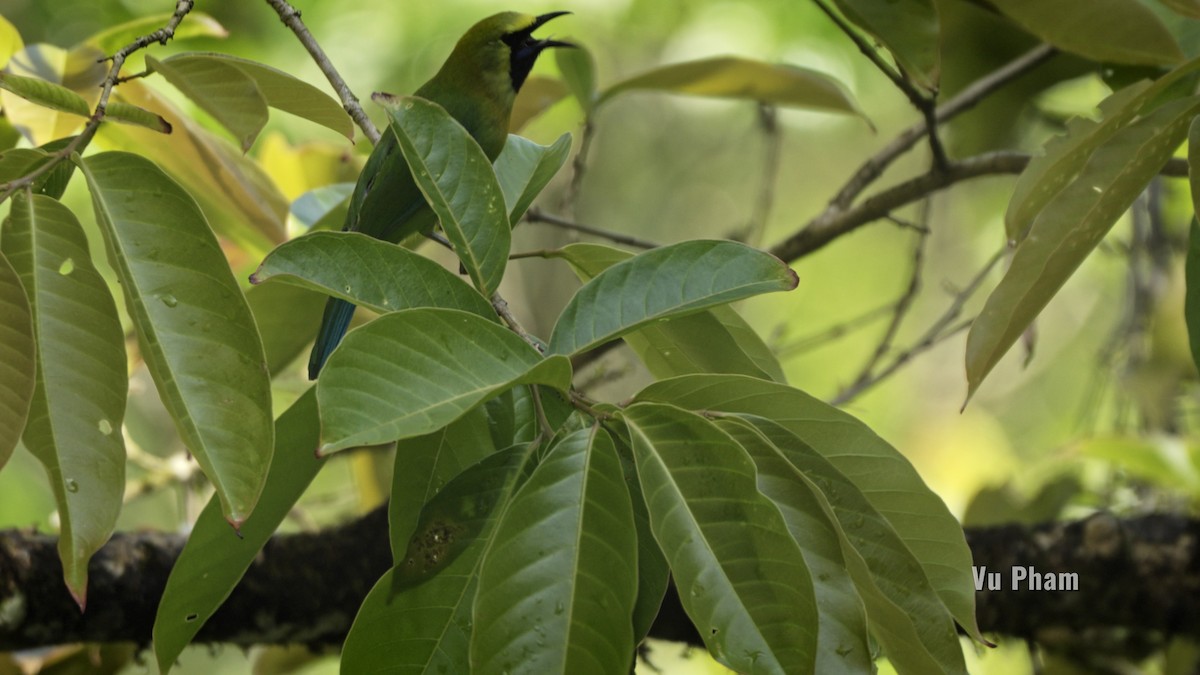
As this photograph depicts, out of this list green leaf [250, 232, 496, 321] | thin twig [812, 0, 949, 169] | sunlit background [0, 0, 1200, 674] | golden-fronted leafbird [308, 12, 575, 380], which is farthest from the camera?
sunlit background [0, 0, 1200, 674]

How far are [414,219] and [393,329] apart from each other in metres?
1.01

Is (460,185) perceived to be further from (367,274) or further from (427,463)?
(427,463)

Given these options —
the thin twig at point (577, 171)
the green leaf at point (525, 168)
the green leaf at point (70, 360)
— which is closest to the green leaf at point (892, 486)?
the green leaf at point (525, 168)

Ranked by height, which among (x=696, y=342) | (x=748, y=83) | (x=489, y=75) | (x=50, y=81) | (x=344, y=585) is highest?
(x=489, y=75)

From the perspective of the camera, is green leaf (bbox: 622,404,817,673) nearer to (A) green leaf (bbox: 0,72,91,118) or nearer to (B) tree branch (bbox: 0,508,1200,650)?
(A) green leaf (bbox: 0,72,91,118)

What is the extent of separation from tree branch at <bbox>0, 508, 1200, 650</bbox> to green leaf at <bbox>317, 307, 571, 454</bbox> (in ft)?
2.71

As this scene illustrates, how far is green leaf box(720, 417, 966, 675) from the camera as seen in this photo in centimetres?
74

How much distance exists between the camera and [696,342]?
97cm

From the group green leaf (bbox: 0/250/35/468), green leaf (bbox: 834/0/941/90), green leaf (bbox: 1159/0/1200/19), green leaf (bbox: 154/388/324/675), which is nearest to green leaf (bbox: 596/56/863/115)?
green leaf (bbox: 834/0/941/90)

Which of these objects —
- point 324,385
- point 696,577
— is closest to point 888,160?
point 696,577

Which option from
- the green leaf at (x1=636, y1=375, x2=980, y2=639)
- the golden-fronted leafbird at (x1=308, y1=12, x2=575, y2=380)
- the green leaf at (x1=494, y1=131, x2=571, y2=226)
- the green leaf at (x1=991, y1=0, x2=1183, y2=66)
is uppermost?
the golden-fronted leafbird at (x1=308, y1=12, x2=575, y2=380)

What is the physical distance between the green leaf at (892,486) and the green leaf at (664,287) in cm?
11

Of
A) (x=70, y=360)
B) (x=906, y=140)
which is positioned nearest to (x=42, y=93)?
(x=70, y=360)

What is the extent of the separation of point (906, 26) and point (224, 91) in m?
0.75
